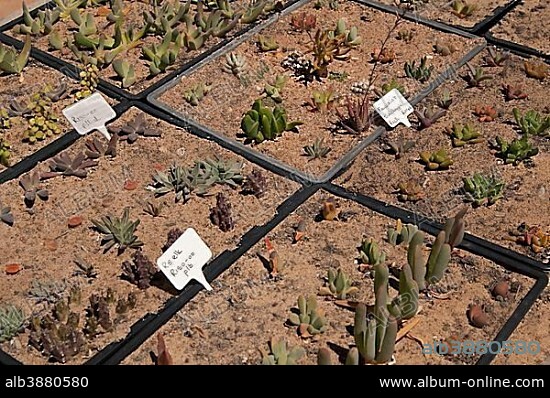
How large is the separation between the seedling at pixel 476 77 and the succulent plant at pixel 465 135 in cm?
43

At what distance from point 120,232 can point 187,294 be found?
0.42 metres

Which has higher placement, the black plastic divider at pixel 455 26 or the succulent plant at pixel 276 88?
the black plastic divider at pixel 455 26

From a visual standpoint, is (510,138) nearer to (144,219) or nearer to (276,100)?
(276,100)

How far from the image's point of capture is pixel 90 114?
3.78m

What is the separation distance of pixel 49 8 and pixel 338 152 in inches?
81.4

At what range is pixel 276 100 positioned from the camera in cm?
413

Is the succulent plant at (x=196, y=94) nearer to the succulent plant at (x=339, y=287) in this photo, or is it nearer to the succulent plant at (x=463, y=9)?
the succulent plant at (x=339, y=287)

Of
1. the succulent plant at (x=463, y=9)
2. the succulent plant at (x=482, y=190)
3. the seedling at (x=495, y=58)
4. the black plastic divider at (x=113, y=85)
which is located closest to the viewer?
the succulent plant at (x=482, y=190)

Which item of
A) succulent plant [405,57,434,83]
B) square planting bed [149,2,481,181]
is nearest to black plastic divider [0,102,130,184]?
square planting bed [149,2,481,181]

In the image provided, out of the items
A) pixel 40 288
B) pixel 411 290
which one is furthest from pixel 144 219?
pixel 411 290

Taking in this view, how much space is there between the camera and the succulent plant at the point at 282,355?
9.12ft

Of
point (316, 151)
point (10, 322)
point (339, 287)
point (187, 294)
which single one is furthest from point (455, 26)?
point (10, 322)

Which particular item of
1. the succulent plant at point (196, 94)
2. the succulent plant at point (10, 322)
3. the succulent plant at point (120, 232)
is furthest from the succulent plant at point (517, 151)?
the succulent plant at point (10, 322)
